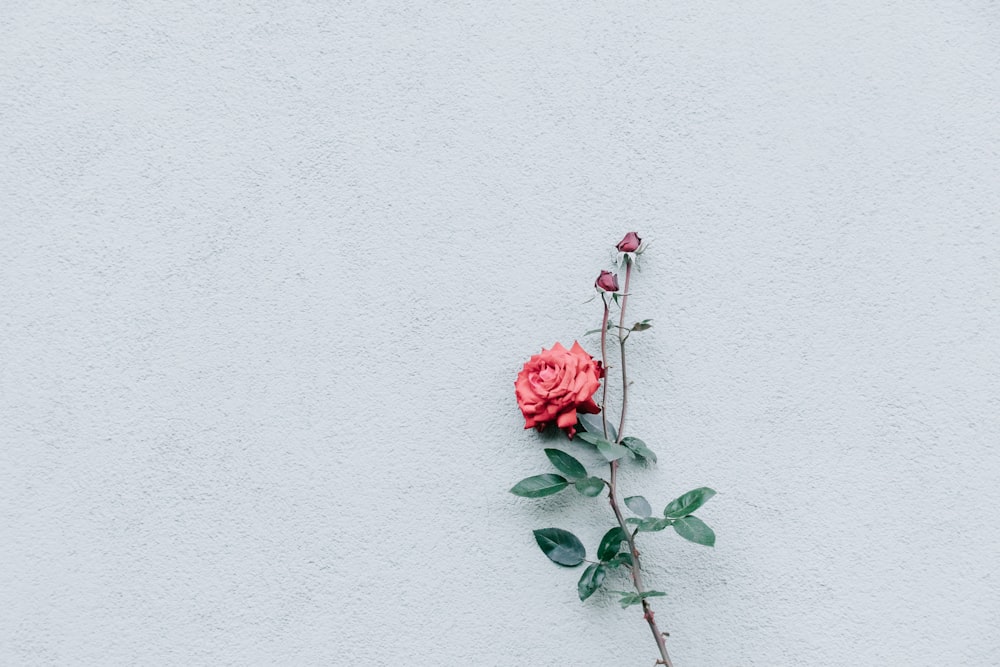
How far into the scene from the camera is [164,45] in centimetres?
150

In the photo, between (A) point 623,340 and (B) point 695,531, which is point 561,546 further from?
(A) point 623,340

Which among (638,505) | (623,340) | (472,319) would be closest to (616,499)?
(638,505)

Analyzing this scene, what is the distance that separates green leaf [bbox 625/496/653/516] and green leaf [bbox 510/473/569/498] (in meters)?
0.11

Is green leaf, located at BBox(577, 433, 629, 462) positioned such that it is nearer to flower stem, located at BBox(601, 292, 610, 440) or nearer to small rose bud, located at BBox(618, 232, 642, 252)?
flower stem, located at BBox(601, 292, 610, 440)

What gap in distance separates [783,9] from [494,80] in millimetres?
533

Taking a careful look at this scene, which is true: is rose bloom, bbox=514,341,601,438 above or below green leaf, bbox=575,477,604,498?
above

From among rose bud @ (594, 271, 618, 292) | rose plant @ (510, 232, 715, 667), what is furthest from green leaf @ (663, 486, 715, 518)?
rose bud @ (594, 271, 618, 292)

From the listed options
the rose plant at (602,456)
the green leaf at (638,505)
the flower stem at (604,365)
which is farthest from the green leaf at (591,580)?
the flower stem at (604,365)

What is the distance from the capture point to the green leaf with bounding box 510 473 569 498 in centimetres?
133

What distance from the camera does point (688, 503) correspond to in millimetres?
1313

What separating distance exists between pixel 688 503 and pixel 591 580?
0.64 feet

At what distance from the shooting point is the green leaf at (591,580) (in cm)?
130

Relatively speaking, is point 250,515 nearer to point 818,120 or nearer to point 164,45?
point 164,45

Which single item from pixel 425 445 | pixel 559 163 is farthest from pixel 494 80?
pixel 425 445
